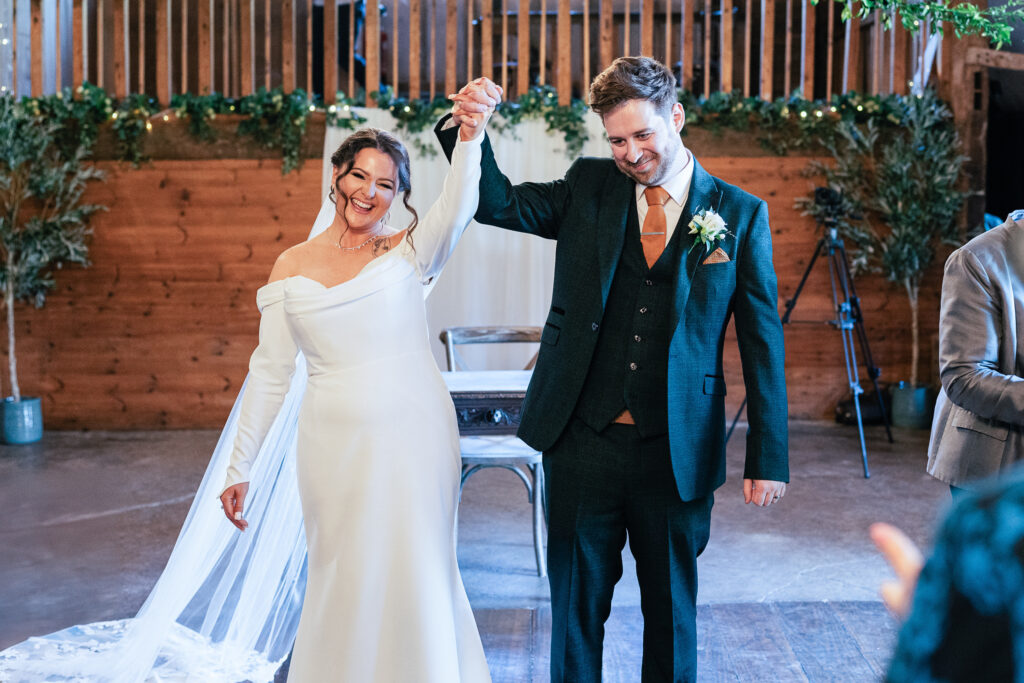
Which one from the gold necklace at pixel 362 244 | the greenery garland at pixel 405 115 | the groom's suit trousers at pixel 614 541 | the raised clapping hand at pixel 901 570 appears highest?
the greenery garland at pixel 405 115

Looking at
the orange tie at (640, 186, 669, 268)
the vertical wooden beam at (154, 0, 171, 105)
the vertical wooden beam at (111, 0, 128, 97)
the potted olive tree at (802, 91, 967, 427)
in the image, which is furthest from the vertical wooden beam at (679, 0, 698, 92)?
the orange tie at (640, 186, 669, 268)

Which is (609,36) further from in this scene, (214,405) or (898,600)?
(898,600)

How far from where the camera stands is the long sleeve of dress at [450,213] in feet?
7.07

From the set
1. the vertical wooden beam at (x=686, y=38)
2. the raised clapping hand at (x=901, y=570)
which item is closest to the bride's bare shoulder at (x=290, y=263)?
the raised clapping hand at (x=901, y=570)

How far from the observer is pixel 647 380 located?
7.12 feet

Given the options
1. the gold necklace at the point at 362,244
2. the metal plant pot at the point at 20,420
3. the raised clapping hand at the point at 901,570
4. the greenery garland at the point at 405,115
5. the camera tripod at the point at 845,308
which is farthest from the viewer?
the greenery garland at the point at 405,115

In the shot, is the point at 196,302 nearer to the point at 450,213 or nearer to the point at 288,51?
the point at 288,51

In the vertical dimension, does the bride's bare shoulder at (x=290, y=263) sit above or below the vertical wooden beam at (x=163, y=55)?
below

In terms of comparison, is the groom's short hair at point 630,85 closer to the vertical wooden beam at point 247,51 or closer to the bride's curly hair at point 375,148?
the bride's curly hair at point 375,148

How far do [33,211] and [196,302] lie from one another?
1.49 m

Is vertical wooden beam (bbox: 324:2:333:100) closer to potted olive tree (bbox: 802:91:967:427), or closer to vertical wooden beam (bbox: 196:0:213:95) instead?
vertical wooden beam (bbox: 196:0:213:95)

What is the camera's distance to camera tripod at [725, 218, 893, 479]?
680 centimetres

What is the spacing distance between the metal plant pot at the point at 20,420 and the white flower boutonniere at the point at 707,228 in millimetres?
6637

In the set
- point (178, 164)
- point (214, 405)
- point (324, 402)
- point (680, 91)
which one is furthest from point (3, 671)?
point (680, 91)
